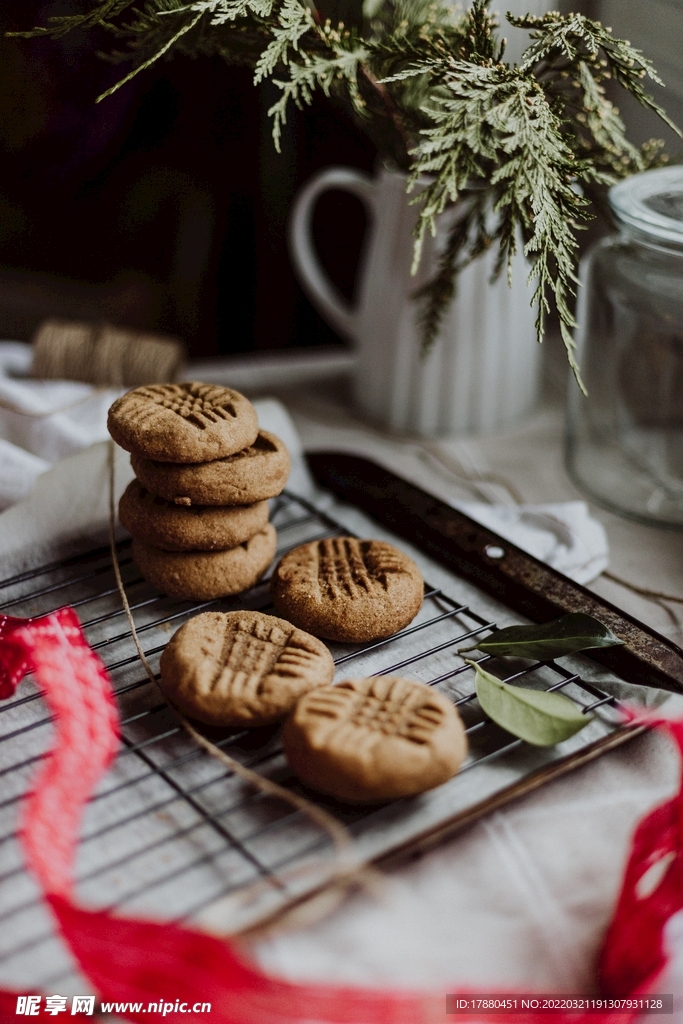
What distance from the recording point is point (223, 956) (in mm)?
618

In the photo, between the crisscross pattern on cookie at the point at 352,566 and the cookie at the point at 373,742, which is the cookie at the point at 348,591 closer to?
the crisscross pattern on cookie at the point at 352,566

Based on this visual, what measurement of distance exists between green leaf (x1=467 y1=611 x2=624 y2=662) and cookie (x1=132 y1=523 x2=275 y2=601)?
0.27m

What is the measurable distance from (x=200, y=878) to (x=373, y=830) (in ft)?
0.48

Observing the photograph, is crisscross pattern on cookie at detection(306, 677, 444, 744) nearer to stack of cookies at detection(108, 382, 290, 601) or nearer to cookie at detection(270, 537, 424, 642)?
cookie at detection(270, 537, 424, 642)

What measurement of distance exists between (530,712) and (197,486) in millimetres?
400

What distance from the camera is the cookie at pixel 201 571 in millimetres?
1011

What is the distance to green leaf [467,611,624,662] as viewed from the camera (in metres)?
0.91

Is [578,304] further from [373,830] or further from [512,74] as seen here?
[373,830]

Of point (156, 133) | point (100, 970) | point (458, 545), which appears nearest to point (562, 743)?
point (458, 545)

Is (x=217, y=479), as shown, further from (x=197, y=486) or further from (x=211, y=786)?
(x=211, y=786)

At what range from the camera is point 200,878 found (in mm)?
719

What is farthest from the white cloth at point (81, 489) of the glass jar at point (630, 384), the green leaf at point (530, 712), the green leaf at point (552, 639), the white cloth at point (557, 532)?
the green leaf at point (530, 712)

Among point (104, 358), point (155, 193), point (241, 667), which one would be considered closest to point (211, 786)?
point (241, 667)

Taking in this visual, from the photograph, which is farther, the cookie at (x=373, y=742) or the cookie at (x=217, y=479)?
the cookie at (x=217, y=479)
